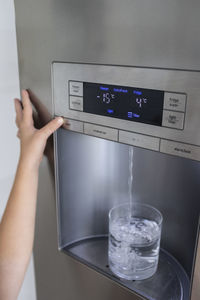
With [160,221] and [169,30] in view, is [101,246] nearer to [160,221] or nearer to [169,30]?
[160,221]

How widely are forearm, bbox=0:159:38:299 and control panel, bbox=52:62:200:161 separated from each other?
147mm

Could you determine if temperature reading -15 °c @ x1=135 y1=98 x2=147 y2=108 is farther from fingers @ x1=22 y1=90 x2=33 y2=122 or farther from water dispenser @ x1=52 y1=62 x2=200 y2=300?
fingers @ x1=22 y1=90 x2=33 y2=122

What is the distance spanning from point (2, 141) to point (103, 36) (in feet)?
1.25

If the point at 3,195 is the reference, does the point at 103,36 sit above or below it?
above

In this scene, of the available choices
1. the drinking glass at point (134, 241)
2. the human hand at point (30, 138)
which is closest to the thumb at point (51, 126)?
the human hand at point (30, 138)

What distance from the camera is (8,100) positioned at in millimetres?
702

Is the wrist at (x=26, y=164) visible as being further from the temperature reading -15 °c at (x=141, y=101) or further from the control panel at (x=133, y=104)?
the temperature reading -15 °c at (x=141, y=101)

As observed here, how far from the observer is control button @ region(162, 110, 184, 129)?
0.43m

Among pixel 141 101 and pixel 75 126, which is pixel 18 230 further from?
pixel 141 101

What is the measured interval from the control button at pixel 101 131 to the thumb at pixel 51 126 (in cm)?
6

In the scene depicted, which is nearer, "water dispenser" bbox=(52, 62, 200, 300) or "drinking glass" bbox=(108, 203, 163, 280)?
"water dispenser" bbox=(52, 62, 200, 300)

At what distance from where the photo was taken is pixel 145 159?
0.63 meters

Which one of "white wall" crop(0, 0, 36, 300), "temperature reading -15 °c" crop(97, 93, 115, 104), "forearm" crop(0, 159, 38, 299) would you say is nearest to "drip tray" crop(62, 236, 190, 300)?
"forearm" crop(0, 159, 38, 299)

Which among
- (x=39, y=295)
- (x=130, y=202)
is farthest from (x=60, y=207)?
(x=39, y=295)
